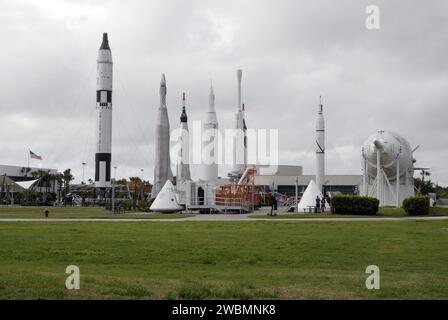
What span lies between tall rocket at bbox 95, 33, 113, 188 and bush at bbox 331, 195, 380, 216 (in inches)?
1551

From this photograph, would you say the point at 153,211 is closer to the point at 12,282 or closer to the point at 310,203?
the point at 310,203

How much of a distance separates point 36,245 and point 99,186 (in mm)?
60756

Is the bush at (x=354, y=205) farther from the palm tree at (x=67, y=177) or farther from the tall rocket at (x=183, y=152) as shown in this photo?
the palm tree at (x=67, y=177)

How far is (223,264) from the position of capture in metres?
15.3

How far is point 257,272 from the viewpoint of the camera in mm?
13578

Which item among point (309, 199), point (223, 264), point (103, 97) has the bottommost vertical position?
point (223, 264)

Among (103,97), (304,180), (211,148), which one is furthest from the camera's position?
(304,180)

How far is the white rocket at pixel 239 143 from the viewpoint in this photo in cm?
8262

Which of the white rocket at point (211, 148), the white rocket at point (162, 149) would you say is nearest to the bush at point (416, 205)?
the white rocket at point (211, 148)

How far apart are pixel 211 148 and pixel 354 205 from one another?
29.8m

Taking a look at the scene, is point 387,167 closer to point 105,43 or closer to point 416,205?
point 416,205

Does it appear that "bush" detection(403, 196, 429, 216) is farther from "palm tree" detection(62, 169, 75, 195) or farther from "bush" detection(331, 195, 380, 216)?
"palm tree" detection(62, 169, 75, 195)

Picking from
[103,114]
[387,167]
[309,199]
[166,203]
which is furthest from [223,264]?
[103,114]

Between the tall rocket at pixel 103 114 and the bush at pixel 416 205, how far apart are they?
1709 inches
